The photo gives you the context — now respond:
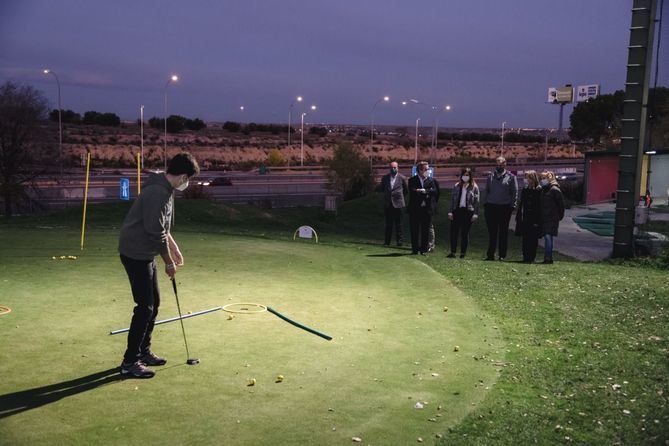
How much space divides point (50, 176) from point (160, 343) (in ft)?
120

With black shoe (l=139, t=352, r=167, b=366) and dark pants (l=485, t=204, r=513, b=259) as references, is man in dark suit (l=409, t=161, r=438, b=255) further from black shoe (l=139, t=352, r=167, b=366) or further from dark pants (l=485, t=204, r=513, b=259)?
black shoe (l=139, t=352, r=167, b=366)

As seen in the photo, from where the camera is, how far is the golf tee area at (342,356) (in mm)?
5145

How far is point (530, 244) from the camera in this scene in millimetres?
14281

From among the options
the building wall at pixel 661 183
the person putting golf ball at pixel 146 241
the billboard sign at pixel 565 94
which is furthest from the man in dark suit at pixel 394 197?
the billboard sign at pixel 565 94

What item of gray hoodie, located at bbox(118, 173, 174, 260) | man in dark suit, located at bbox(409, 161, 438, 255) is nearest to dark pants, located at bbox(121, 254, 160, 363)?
gray hoodie, located at bbox(118, 173, 174, 260)

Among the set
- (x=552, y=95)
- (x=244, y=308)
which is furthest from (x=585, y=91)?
(x=244, y=308)

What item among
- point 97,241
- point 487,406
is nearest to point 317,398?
point 487,406

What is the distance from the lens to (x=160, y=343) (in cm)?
725

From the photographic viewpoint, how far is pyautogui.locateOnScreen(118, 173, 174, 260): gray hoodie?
6188 millimetres

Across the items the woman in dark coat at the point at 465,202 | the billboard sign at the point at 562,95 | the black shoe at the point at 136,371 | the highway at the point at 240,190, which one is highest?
the billboard sign at the point at 562,95

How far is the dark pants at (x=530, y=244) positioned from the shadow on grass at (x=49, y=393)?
33.8 feet

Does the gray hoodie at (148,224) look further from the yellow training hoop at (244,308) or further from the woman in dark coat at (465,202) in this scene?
the woman in dark coat at (465,202)

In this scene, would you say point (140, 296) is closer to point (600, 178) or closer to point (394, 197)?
point (394, 197)

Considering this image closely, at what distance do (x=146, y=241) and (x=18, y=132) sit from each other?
3714 centimetres
